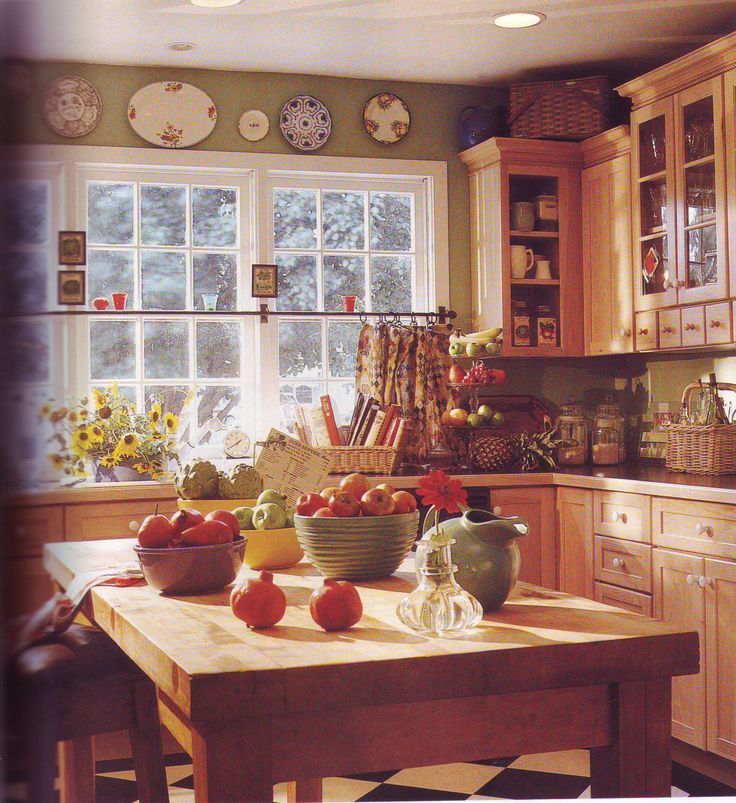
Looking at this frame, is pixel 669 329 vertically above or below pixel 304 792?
above

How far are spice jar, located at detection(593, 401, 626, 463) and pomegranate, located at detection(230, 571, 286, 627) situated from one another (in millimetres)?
3211

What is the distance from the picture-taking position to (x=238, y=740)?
1.09 m

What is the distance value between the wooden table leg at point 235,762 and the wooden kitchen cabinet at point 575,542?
2830 mm

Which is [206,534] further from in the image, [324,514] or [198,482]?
[198,482]

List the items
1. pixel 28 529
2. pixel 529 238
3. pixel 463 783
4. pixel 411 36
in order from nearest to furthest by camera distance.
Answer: pixel 28 529
pixel 463 783
pixel 411 36
pixel 529 238

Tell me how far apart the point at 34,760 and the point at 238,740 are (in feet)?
3.24

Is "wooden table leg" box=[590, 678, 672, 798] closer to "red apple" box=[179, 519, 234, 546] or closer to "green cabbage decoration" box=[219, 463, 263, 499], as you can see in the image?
"red apple" box=[179, 519, 234, 546]

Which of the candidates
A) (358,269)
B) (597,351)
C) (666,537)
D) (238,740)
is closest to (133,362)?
(358,269)

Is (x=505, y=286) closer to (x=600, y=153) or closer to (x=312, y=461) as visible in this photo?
(x=600, y=153)

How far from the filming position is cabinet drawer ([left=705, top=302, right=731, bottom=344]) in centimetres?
343

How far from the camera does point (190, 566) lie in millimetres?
1707

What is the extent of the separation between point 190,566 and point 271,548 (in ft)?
1.06

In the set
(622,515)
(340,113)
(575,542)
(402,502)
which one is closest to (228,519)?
(402,502)

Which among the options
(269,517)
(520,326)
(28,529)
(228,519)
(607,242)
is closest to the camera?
(28,529)
